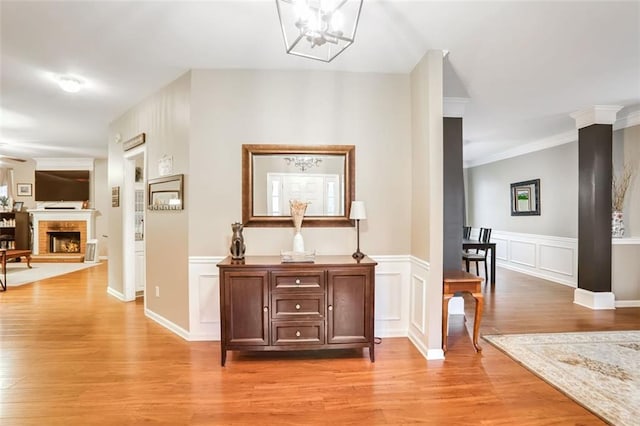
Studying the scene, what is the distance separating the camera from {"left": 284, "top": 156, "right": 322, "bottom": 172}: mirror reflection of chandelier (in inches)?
132

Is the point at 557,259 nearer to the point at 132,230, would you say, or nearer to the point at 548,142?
the point at 548,142

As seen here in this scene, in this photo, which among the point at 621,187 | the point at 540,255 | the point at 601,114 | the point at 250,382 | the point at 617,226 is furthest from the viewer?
the point at 540,255

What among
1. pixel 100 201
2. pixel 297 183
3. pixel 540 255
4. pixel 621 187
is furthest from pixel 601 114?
pixel 100 201

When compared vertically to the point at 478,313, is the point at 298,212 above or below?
above

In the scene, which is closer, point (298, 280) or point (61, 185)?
point (298, 280)

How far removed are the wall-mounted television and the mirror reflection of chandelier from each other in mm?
7915

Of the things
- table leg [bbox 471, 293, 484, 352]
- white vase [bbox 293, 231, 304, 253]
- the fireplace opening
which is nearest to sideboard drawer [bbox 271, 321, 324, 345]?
white vase [bbox 293, 231, 304, 253]

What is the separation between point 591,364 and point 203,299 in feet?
11.6

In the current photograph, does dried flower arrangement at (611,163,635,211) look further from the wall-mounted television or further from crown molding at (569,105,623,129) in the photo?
the wall-mounted television

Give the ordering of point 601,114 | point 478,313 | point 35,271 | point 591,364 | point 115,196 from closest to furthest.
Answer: point 591,364, point 478,313, point 601,114, point 115,196, point 35,271

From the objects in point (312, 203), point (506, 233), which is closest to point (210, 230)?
point (312, 203)

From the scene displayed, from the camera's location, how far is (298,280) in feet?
9.30

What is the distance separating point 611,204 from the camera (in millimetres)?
4457

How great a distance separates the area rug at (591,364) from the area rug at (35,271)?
780 centimetres
